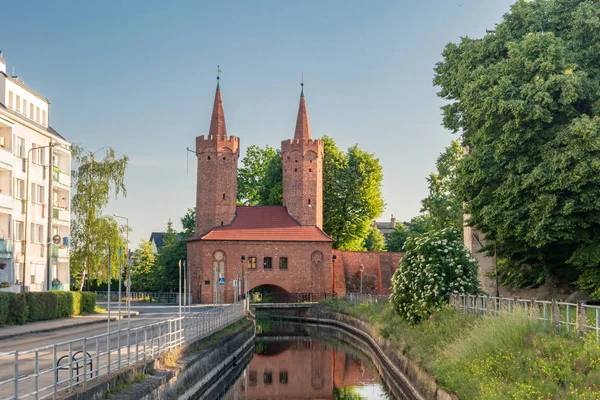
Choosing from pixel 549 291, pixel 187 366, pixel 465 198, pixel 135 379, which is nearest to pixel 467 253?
pixel 465 198

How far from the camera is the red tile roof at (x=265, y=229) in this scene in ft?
230

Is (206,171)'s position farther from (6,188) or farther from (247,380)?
(247,380)

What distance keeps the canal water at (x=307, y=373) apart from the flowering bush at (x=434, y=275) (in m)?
3.14

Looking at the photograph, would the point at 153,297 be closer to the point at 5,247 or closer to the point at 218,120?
the point at 218,120

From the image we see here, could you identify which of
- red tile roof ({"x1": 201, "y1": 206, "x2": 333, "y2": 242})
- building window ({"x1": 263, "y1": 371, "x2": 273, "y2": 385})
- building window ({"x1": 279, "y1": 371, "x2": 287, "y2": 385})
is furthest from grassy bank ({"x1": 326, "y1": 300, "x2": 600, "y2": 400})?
red tile roof ({"x1": 201, "y1": 206, "x2": 333, "y2": 242})

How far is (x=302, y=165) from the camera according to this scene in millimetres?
73188

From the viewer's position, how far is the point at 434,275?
29188 millimetres

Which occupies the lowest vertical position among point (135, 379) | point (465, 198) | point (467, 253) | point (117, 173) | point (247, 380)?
point (247, 380)

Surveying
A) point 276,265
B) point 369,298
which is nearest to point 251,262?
point 276,265

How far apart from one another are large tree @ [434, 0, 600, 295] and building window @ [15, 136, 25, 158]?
2635 centimetres

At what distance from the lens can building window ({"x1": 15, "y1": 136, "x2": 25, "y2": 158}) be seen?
4444cm

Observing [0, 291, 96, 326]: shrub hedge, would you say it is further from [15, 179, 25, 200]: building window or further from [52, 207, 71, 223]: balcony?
[52, 207, 71, 223]: balcony

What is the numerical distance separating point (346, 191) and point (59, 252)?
109ft

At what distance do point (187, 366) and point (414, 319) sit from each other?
10.5m
